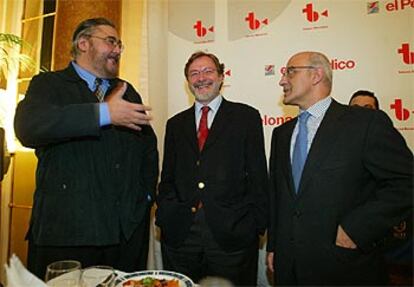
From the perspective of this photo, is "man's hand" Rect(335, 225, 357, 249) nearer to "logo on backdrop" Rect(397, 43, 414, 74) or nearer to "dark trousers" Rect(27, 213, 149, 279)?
"dark trousers" Rect(27, 213, 149, 279)

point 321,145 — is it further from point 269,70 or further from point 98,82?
point 269,70

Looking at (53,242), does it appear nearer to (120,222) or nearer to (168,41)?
(120,222)

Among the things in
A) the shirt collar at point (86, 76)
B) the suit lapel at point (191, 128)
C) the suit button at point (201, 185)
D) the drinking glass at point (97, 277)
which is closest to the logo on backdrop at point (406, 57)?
the suit lapel at point (191, 128)

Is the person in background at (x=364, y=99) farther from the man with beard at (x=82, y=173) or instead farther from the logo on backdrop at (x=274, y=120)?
the man with beard at (x=82, y=173)

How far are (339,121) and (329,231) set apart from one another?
1.39 feet

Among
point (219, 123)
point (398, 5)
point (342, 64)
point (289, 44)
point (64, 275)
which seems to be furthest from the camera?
point (289, 44)

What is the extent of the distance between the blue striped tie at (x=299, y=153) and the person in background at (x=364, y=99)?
31.5 inches

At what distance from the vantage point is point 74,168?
130cm

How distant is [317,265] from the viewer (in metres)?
1.27

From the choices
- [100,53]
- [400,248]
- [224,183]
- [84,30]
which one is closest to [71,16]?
[84,30]

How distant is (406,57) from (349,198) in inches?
54.9

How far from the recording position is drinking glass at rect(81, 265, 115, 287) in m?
0.76

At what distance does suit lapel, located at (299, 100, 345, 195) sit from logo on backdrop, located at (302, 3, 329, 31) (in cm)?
130

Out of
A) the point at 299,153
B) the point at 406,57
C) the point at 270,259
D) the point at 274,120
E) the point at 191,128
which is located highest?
the point at 406,57
